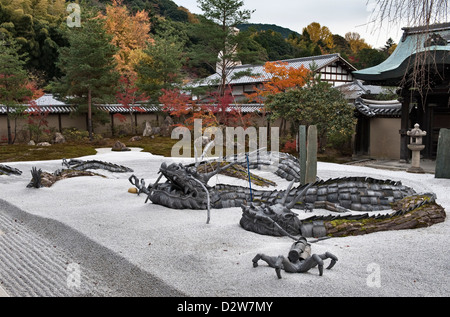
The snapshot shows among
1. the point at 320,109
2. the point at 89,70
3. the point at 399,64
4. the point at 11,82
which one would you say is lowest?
the point at 320,109

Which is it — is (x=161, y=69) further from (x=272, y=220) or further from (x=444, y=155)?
(x=272, y=220)

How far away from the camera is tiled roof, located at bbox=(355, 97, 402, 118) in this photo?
15.5 metres

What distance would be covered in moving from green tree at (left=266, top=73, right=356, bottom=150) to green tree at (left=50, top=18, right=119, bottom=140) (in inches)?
345

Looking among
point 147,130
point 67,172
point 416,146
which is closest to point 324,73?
point 147,130

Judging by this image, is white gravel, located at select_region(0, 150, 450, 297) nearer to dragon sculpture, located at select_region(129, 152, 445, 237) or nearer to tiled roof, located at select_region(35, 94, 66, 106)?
dragon sculpture, located at select_region(129, 152, 445, 237)

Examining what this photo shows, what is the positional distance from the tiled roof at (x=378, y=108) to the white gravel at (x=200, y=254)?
27.6 feet

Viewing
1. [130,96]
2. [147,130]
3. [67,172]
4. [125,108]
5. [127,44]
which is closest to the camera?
[67,172]

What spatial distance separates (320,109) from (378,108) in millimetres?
2329

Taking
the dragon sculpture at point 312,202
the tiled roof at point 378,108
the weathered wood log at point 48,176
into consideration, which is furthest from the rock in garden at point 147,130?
the dragon sculpture at point 312,202

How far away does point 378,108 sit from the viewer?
15.9 meters

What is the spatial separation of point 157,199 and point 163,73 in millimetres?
17137

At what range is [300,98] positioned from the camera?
16203mm

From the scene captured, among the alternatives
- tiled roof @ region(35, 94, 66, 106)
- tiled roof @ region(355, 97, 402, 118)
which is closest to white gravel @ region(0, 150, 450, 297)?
tiled roof @ region(355, 97, 402, 118)

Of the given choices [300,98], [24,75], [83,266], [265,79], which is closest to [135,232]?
[83,266]
